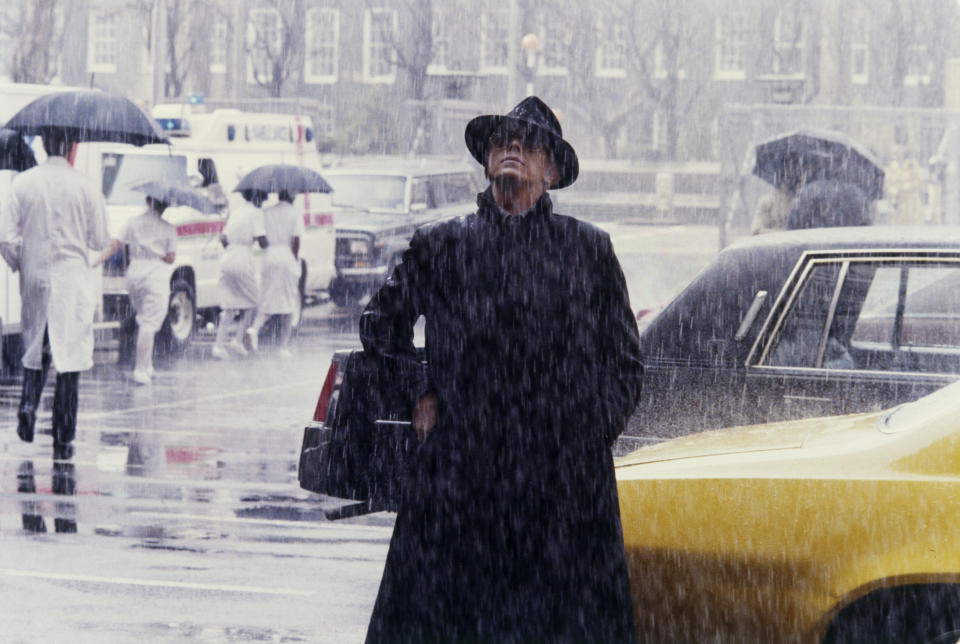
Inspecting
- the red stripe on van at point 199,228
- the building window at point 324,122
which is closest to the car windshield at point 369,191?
the red stripe on van at point 199,228

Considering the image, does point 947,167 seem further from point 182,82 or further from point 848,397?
point 848,397

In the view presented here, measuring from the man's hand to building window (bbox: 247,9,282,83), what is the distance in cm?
5407

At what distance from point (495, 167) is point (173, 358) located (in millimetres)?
13113

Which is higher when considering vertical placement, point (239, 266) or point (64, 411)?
point (239, 266)

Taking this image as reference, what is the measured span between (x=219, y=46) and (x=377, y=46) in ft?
18.6

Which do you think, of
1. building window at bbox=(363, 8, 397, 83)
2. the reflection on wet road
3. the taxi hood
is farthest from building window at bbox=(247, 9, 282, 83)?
the taxi hood

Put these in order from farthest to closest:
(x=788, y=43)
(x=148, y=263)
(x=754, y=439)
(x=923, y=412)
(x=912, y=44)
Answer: (x=788, y=43) < (x=912, y=44) < (x=148, y=263) < (x=754, y=439) < (x=923, y=412)

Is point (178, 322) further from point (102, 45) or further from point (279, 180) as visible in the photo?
point (102, 45)

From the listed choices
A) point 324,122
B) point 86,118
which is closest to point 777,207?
point 86,118

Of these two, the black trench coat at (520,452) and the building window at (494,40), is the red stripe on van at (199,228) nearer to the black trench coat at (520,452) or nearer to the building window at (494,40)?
the black trench coat at (520,452)

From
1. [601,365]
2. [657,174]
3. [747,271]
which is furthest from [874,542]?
[657,174]

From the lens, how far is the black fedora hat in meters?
4.05

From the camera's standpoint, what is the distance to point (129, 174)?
1702 cm

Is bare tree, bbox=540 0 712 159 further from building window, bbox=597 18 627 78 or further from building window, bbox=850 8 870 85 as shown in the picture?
building window, bbox=850 8 870 85
